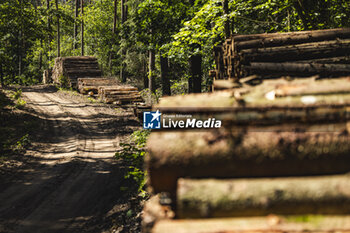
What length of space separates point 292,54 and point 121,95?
55.9ft

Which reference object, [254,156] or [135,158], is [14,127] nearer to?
[135,158]

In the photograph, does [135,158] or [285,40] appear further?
[135,158]

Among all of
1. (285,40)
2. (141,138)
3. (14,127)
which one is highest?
(285,40)

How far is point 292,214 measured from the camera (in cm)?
247

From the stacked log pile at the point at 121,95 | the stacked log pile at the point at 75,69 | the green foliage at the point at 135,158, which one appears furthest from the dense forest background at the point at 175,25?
the green foliage at the point at 135,158

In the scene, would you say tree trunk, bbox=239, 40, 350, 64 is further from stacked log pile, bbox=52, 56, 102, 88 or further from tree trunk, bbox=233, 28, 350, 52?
stacked log pile, bbox=52, 56, 102, 88

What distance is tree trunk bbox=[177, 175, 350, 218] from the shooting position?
2434 mm

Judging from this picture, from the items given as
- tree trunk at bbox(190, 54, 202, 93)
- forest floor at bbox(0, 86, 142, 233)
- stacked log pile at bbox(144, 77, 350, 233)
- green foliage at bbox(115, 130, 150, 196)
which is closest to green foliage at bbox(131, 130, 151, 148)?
green foliage at bbox(115, 130, 150, 196)

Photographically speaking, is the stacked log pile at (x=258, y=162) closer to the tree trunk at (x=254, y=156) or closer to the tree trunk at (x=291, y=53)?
the tree trunk at (x=254, y=156)

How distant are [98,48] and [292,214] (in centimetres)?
3879

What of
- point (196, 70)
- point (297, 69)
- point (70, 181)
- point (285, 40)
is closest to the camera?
point (297, 69)

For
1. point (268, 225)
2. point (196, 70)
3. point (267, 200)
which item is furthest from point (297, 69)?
point (196, 70)

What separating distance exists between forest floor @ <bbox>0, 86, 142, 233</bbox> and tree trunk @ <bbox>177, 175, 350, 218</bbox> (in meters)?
4.68

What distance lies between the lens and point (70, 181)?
32.3 feet
